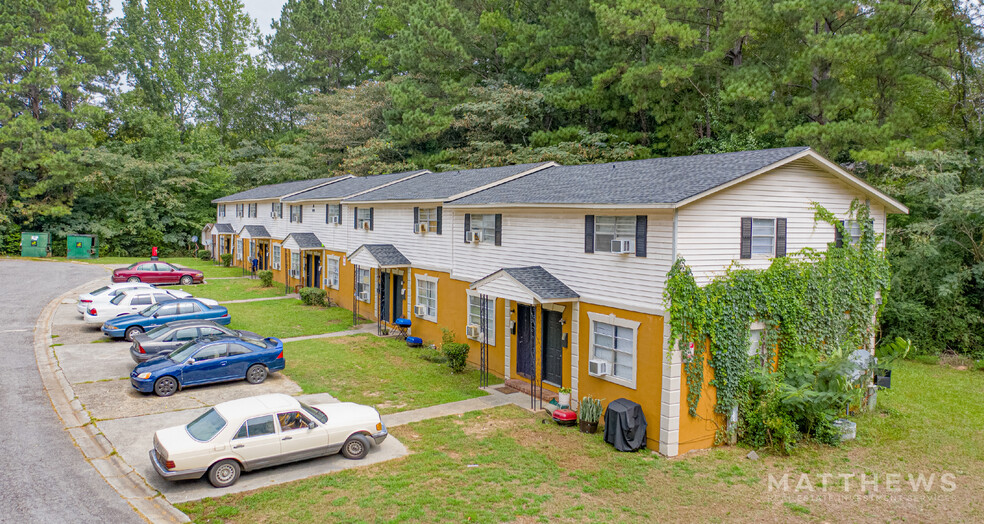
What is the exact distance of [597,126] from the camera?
3791 centimetres

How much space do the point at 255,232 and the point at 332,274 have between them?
11.1m

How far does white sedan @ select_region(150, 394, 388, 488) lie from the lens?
403 inches

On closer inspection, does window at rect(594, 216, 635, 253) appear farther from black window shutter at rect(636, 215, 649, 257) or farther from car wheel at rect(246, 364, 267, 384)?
car wheel at rect(246, 364, 267, 384)

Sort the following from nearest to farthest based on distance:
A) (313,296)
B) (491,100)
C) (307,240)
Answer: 1. (313,296)
2. (307,240)
3. (491,100)

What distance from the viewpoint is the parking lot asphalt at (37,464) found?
9.38m

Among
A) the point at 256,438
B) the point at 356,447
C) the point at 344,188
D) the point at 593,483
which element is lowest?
the point at 593,483

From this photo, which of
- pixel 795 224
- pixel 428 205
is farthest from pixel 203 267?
pixel 795 224

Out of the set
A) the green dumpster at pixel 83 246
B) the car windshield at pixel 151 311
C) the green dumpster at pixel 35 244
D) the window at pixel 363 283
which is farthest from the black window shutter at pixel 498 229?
the green dumpster at pixel 35 244

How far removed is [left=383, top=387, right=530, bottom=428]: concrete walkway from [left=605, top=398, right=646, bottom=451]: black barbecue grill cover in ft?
9.95

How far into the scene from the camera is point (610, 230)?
1351 centimetres

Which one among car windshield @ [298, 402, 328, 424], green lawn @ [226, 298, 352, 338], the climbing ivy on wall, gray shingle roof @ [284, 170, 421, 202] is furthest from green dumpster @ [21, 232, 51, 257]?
the climbing ivy on wall

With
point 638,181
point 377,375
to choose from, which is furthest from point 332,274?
point 638,181

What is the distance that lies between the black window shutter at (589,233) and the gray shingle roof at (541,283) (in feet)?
3.70

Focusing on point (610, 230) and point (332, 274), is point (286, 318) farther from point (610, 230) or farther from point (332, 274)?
point (610, 230)
